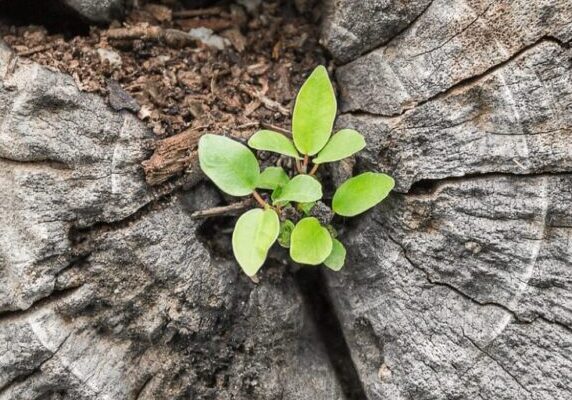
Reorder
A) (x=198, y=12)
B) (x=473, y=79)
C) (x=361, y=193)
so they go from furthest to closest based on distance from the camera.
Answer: (x=198, y=12) → (x=361, y=193) → (x=473, y=79)

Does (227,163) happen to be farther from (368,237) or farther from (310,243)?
(368,237)

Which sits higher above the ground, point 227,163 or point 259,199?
point 227,163

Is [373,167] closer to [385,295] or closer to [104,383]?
[385,295]

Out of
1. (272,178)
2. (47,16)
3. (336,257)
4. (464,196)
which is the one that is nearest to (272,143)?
(272,178)

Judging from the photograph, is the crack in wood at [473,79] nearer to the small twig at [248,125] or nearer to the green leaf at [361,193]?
the green leaf at [361,193]

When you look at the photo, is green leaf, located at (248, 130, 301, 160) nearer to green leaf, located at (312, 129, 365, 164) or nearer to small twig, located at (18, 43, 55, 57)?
green leaf, located at (312, 129, 365, 164)

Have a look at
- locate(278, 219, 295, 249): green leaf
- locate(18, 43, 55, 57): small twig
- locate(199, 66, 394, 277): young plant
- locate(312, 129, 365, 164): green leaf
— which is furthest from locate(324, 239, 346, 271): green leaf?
locate(18, 43, 55, 57): small twig

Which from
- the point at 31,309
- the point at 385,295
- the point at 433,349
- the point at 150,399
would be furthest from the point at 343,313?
the point at 31,309

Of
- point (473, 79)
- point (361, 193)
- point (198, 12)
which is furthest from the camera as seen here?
point (198, 12)
